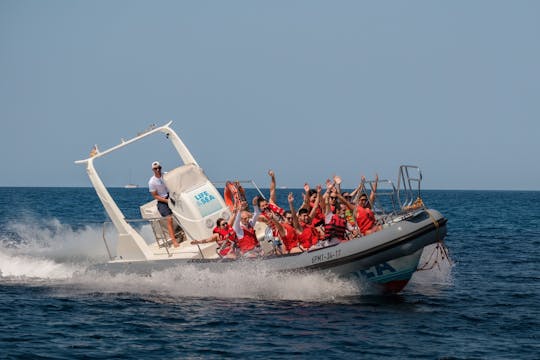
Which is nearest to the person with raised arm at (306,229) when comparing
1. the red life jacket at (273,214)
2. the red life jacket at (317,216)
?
the red life jacket at (317,216)

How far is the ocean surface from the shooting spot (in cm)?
1054

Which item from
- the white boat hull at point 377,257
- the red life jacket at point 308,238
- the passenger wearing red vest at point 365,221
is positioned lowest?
the white boat hull at point 377,257

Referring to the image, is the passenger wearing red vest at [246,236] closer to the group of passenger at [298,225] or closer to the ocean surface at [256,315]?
the group of passenger at [298,225]

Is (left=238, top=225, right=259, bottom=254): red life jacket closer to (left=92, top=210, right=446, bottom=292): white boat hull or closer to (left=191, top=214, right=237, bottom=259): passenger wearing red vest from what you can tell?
(left=191, top=214, right=237, bottom=259): passenger wearing red vest

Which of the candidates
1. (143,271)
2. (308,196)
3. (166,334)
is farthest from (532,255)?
(166,334)

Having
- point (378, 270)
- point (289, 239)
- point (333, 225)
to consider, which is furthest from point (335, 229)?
point (378, 270)

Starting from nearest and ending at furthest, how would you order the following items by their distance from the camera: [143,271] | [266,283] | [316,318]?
[316,318] → [266,283] → [143,271]

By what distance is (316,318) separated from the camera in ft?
39.9

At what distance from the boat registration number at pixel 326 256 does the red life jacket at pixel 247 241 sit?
1.26 meters

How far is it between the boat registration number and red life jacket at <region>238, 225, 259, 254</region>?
1262 mm

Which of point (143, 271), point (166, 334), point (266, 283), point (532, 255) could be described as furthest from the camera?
point (532, 255)

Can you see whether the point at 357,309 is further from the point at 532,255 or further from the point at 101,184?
the point at 532,255

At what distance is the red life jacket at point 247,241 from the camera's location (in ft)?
45.3

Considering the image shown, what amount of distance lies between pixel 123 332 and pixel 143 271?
3482 mm
